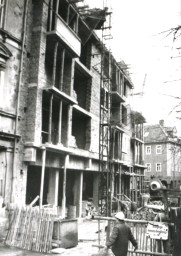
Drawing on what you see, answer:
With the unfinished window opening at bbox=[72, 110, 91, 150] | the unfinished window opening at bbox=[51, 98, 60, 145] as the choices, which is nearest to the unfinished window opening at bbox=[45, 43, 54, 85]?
the unfinished window opening at bbox=[51, 98, 60, 145]

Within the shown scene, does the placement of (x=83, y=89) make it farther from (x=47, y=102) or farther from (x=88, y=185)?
(x=88, y=185)

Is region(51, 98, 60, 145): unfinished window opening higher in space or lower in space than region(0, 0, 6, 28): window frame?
lower

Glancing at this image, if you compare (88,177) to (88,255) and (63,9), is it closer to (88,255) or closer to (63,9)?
(63,9)

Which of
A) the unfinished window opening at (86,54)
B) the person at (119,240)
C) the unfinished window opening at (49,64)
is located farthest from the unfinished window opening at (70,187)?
the person at (119,240)

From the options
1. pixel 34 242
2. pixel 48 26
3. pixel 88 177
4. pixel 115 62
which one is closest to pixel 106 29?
pixel 115 62

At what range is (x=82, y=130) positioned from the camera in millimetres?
21500

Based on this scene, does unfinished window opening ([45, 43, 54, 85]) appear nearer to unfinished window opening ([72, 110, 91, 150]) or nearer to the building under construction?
the building under construction

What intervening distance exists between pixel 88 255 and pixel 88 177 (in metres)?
14.7

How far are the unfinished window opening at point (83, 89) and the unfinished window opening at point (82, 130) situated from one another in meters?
0.87

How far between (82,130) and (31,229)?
11.9 metres

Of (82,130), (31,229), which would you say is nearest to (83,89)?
(82,130)

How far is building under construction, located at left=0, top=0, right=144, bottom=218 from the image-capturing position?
42.9ft

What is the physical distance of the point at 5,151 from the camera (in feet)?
41.2

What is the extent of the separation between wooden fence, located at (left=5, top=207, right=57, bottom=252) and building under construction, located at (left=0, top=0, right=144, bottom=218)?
153cm
